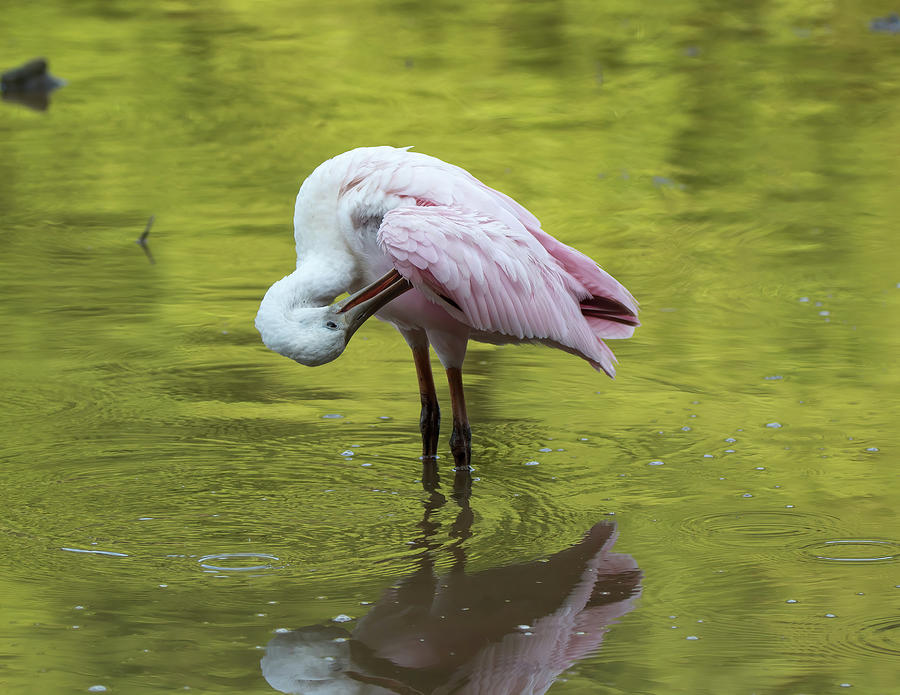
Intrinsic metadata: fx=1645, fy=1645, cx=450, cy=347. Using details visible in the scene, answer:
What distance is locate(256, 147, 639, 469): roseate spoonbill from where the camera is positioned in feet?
21.5

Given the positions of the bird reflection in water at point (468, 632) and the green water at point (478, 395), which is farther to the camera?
the green water at point (478, 395)

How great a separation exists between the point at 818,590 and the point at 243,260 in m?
5.77

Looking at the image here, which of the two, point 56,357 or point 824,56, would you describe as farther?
point 824,56

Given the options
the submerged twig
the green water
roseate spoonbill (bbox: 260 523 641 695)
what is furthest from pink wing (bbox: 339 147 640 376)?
the submerged twig

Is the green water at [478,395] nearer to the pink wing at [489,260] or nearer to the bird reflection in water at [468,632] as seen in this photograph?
the bird reflection in water at [468,632]

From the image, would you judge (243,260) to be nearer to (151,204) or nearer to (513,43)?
(151,204)

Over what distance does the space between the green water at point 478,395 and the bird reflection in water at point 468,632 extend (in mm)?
47

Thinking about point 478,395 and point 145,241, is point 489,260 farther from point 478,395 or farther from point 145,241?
point 145,241

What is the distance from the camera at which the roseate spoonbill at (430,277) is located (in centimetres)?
656

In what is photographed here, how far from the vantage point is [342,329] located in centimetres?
644

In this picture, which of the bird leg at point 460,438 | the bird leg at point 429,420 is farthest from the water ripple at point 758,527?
the bird leg at point 429,420

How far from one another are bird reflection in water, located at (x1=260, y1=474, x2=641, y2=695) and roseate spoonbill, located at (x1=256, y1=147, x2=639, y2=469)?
3.31ft

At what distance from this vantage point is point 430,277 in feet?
21.9

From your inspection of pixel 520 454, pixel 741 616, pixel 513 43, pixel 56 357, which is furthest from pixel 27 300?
pixel 513 43
